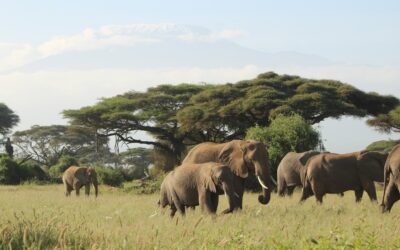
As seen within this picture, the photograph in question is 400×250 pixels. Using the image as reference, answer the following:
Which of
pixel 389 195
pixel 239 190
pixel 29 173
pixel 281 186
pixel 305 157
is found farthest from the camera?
pixel 29 173

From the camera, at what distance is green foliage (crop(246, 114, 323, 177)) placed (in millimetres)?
26469

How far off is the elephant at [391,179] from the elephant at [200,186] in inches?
117

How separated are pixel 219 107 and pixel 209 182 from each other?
25404mm

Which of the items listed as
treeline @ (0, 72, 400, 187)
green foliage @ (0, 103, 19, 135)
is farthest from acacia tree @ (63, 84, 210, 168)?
green foliage @ (0, 103, 19, 135)

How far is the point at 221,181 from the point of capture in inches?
474

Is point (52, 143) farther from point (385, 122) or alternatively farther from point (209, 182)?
point (209, 182)

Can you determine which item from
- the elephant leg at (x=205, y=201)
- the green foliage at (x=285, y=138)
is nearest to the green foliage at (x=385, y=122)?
the green foliage at (x=285, y=138)

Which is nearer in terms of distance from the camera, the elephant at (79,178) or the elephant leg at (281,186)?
the elephant leg at (281,186)

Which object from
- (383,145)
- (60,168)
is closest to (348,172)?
(383,145)

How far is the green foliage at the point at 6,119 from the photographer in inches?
2087

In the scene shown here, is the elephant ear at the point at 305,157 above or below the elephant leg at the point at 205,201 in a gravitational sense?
below

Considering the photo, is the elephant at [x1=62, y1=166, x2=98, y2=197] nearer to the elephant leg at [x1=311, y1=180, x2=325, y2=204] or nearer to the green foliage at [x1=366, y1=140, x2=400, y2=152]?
the elephant leg at [x1=311, y1=180, x2=325, y2=204]

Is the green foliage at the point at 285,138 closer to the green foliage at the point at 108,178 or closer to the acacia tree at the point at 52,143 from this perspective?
the green foliage at the point at 108,178

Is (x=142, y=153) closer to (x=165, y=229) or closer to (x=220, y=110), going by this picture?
(x=220, y=110)
